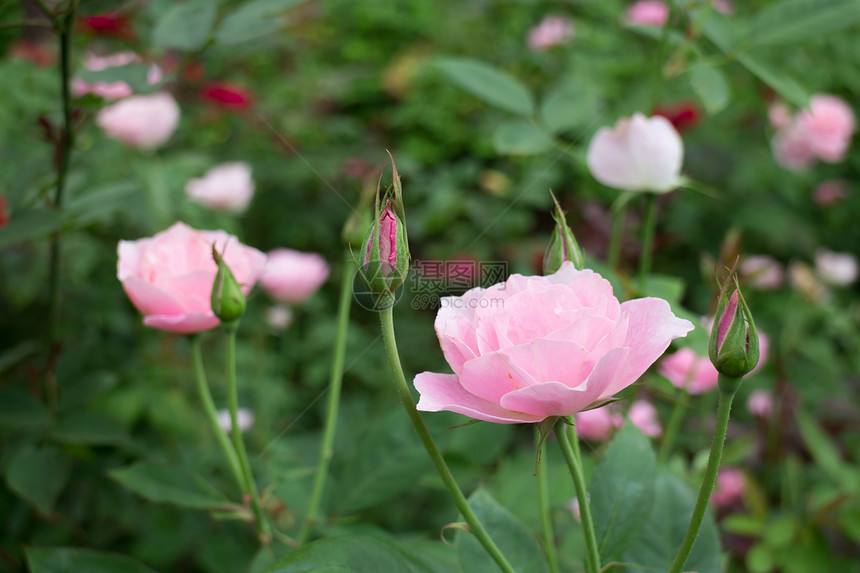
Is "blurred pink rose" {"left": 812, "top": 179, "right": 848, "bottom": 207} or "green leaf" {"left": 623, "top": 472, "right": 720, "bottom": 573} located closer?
"green leaf" {"left": 623, "top": 472, "right": 720, "bottom": 573}

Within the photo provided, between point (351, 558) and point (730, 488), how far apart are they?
841mm

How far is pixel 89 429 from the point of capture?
2.35 ft

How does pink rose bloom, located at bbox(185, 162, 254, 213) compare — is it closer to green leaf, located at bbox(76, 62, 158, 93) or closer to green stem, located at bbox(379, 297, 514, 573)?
green leaf, located at bbox(76, 62, 158, 93)

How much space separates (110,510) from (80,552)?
364 mm

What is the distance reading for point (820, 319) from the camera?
68.8 inches

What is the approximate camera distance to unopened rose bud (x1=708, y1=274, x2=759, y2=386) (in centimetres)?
32

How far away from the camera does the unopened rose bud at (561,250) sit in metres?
0.40

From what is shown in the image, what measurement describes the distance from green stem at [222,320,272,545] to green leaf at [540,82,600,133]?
1.95 feet

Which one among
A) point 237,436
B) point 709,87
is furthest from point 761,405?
point 237,436

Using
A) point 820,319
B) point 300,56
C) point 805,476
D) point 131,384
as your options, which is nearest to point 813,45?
point 820,319

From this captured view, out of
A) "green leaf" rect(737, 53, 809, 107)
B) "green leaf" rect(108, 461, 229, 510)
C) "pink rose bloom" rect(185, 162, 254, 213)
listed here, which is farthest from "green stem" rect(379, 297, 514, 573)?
"pink rose bloom" rect(185, 162, 254, 213)

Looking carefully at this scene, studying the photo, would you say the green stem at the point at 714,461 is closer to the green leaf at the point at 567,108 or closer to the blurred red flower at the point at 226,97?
the green leaf at the point at 567,108

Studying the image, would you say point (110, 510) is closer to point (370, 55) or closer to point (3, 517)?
point (3, 517)

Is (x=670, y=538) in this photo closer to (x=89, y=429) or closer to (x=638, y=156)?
(x=638, y=156)
